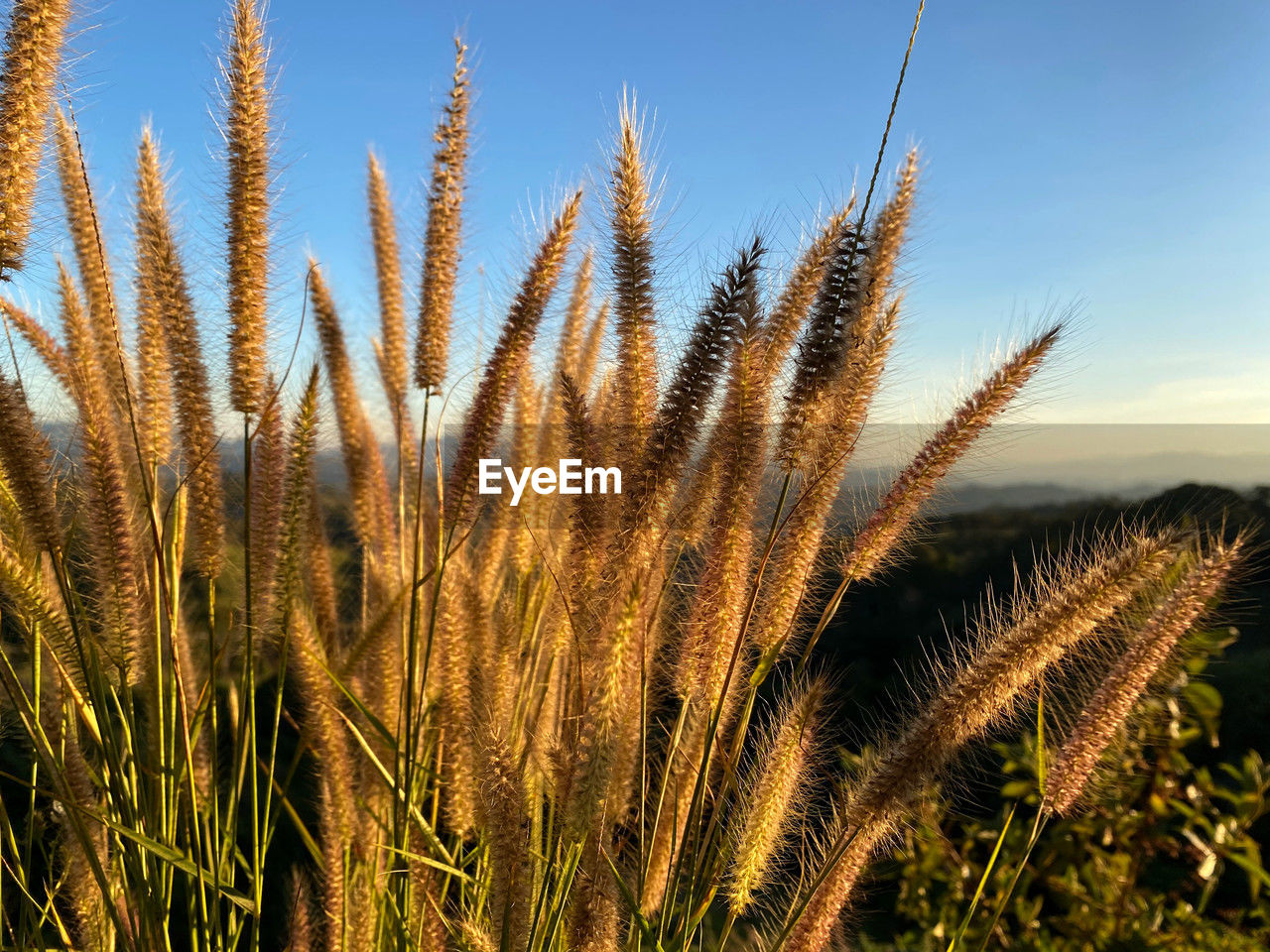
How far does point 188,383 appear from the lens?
4.19ft

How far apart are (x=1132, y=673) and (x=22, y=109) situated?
170 centimetres

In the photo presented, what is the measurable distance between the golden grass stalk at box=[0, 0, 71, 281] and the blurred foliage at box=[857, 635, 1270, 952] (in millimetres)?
2185

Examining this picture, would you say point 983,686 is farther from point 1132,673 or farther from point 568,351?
point 568,351

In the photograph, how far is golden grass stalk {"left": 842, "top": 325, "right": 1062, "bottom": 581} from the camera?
1.11 m

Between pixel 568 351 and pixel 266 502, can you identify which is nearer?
pixel 266 502

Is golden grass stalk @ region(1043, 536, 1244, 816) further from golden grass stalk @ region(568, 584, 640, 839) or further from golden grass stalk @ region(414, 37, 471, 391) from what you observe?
golden grass stalk @ region(414, 37, 471, 391)

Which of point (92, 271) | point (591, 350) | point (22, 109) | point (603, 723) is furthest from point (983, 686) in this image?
point (92, 271)

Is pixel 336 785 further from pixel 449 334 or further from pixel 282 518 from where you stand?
pixel 449 334

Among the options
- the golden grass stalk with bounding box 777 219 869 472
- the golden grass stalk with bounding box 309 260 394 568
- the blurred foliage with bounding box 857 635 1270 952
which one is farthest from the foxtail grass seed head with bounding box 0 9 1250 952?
the blurred foliage with bounding box 857 635 1270 952

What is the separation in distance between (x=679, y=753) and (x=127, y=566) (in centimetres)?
92

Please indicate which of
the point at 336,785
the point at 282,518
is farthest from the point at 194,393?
the point at 336,785

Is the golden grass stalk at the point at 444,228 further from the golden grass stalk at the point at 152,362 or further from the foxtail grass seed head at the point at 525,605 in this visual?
the golden grass stalk at the point at 152,362

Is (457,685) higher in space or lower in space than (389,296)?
lower

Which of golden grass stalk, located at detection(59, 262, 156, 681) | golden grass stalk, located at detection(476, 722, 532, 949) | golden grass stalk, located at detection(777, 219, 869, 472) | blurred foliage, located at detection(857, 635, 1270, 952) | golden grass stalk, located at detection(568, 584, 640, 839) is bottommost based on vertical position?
blurred foliage, located at detection(857, 635, 1270, 952)
